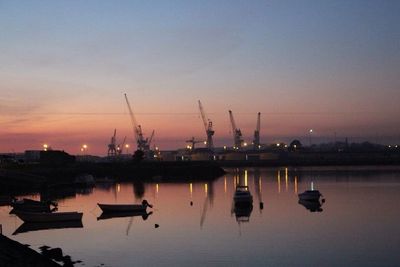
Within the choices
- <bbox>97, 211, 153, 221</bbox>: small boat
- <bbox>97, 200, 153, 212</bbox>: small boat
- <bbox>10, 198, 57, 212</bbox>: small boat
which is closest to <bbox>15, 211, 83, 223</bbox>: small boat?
<bbox>10, 198, 57, 212</bbox>: small boat

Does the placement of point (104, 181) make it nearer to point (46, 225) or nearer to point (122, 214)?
point (122, 214)

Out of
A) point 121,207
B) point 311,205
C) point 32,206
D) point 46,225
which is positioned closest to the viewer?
point 46,225

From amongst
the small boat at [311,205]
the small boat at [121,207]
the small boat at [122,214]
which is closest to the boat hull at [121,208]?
the small boat at [121,207]

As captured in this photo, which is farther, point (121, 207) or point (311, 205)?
point (311, 205)

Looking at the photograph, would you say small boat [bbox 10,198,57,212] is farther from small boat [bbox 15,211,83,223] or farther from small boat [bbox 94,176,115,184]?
small boat [bbox 94,176,115,184]

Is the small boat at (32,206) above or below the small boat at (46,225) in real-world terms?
above

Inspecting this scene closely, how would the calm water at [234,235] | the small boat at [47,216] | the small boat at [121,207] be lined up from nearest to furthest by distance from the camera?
the calm water at [234,235]
the small boat at [47,216]
the small boat at [121,207]

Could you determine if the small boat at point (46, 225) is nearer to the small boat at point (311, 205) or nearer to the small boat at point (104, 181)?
the small boat at point (311, 205)

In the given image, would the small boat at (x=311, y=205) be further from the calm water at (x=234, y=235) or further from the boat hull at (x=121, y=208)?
the boat hull at (x=121, y=208)

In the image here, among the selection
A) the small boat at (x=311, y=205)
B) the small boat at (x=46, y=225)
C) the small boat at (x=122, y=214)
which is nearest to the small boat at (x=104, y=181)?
the small boat at (x=311, y=205)

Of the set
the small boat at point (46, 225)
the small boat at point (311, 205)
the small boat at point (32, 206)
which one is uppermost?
the small boat at point (32, 206)

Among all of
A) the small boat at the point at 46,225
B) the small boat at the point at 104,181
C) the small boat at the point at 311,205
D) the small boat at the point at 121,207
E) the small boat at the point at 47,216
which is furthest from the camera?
the small boat at the point at 104,181

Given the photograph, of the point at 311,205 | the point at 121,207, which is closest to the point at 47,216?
the point at 121,207

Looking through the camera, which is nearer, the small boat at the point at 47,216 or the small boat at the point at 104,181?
the small boat at the point at 47,216
